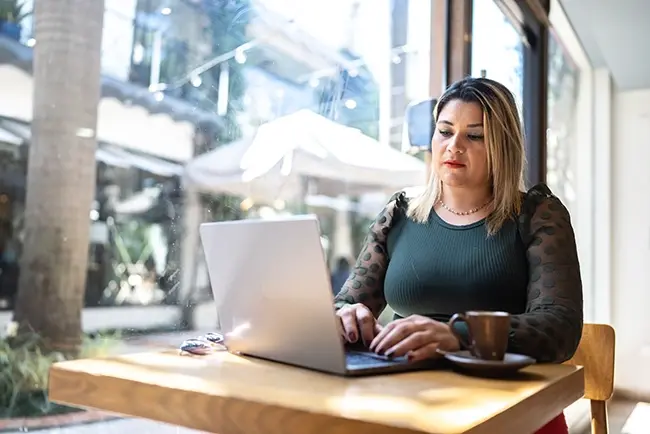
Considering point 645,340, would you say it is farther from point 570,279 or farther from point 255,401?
point 255,401

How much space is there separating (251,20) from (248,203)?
1.75ft

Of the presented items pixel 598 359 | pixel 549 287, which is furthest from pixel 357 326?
pixel 598 359

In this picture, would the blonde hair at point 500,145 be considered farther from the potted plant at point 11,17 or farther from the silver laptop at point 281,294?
the potted plant at point 11,17

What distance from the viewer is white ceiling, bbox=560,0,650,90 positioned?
318 cm

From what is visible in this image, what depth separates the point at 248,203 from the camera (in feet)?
6.20

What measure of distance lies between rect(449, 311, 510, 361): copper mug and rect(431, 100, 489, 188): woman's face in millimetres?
553

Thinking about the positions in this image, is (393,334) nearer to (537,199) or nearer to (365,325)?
(365,325)

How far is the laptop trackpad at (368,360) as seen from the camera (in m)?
0.89

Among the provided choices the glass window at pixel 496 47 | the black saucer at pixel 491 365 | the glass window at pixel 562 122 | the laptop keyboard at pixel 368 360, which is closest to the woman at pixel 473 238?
the laptop keyboard at pixel 368 360

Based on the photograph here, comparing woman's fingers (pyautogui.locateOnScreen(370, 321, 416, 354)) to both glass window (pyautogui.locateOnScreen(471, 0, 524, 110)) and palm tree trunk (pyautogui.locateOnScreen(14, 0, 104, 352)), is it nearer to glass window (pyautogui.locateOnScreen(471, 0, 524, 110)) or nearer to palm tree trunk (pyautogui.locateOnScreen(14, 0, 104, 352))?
palm tree trunk (pyautogui.locateOnScreen(14, 0, 104, 352))

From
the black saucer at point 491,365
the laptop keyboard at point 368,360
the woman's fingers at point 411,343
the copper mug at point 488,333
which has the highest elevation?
the copper mug at point 488,333

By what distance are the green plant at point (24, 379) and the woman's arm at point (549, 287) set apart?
90 centimetres

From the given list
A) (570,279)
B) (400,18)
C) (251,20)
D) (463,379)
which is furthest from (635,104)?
(463,379)

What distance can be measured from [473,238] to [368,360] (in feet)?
1.64
